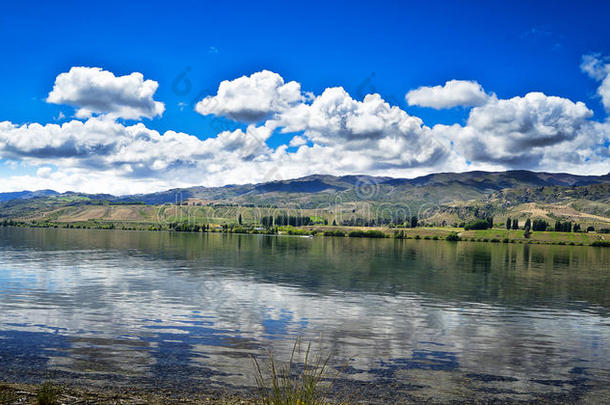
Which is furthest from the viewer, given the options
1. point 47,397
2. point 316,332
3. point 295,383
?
point 316,332

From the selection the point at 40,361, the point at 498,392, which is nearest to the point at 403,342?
the point at 498,392

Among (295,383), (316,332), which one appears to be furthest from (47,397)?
(316,332)

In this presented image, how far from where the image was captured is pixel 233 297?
6034cm

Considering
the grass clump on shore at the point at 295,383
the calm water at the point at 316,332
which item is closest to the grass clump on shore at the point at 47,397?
the calm water at the point at 316,332

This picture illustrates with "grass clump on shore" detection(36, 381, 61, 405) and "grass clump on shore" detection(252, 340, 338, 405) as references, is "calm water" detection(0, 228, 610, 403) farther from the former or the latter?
"grass clump on shore" detection(36, 381, 61, 405)

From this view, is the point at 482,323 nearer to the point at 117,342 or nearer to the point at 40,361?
the point at 117,342

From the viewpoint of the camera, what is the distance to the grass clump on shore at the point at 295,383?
1523 cm

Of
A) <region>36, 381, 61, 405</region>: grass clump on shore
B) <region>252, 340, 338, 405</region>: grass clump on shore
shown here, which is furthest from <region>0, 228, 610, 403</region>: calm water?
<region>36, 381, 61, 405</region>: grass clump on shore

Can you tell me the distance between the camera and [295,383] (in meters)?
21.4

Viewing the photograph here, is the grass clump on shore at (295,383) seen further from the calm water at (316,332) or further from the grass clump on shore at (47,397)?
the grass clump on shore at (47,397)

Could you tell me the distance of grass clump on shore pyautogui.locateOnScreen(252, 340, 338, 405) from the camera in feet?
50.0

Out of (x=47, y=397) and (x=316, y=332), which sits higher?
(x=47, y=397)

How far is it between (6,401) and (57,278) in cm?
6407

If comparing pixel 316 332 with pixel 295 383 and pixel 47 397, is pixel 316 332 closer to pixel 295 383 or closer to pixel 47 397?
pixel 295 383
